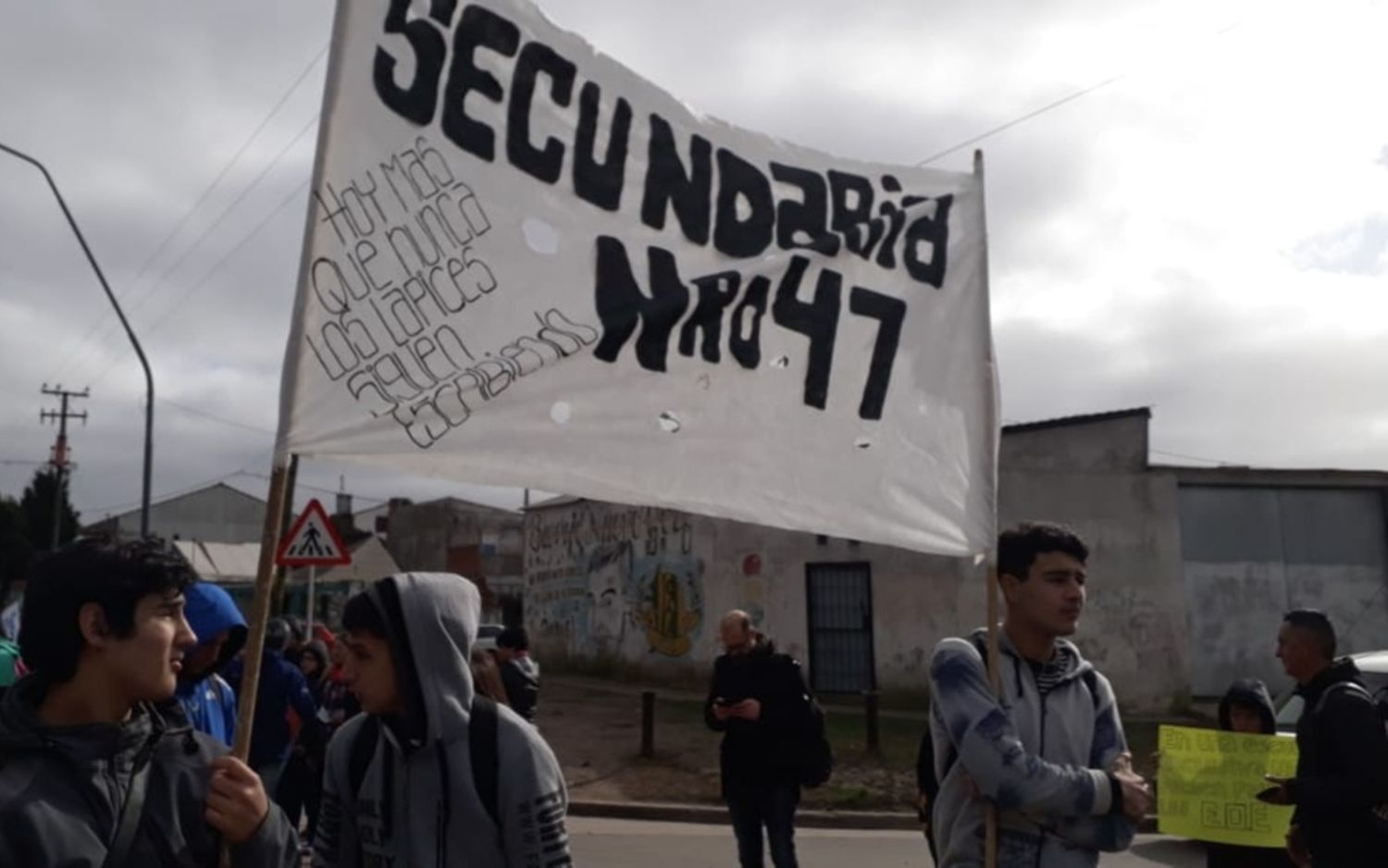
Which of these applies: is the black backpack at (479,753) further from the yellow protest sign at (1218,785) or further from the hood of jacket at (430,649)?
the yellow protest sign at (1218,785)

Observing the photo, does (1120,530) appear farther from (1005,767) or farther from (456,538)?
(456,538)

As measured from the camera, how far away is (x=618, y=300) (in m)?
3.96

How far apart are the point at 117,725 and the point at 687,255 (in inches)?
89.6

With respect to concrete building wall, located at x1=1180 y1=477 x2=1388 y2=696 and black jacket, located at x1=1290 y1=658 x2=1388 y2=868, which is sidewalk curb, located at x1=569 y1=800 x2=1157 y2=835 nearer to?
black jacket, located at x1=1290 y1=658 x2=1388 y2=868

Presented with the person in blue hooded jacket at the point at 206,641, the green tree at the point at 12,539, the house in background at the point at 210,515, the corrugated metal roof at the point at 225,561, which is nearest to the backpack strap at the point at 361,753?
the person in blue hooded jacket at the point at 206,641

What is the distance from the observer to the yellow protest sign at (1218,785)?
608cm

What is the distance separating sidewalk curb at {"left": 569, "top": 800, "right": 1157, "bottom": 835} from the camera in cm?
1382

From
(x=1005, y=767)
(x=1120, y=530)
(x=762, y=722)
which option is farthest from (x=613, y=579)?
(x=1005, y=767)

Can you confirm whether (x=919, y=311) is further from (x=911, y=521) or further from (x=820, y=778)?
(x=820, y=778)

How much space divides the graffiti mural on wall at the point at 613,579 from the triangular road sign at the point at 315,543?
42.2ft

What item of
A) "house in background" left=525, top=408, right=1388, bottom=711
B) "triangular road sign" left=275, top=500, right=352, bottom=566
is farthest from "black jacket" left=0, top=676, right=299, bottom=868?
"house in background" left=525, top=408, right=1388, bottom=711

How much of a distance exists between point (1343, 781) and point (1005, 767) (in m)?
2.04

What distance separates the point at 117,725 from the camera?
2.33 meters

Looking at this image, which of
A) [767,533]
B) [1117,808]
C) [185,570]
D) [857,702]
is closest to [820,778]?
[1117,808]
